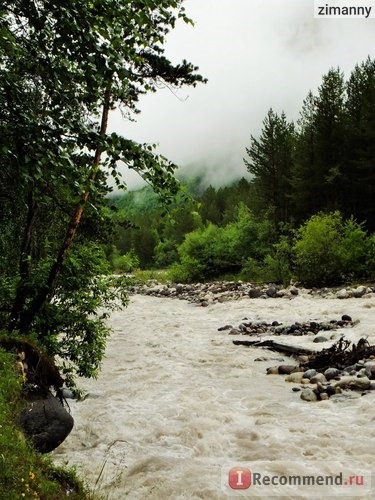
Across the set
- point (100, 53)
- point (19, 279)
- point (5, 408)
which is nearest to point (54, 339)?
point (19, 279)

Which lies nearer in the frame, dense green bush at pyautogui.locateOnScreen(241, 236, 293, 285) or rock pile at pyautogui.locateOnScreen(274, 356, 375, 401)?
rock pile at pyautogui.locateOnScreen(274, 356, 375, 401)

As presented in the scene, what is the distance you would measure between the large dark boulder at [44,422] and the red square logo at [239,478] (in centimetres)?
231

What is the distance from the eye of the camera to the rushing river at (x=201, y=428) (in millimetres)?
4910

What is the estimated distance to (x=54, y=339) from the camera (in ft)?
23.9

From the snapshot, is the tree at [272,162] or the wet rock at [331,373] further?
the tree at [272,162]

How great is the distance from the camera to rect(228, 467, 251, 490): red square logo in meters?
4.66

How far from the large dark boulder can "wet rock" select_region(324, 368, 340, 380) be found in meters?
5.35

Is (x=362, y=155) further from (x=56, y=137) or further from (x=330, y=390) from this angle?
(x=56, y=137)

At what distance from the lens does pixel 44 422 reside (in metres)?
5.34

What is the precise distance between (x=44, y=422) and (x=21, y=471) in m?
1.91

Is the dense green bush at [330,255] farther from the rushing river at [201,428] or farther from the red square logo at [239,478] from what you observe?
the red square logo at [239,478]

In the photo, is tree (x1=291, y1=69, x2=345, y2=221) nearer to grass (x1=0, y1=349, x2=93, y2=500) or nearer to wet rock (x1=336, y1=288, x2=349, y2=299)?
wet rock (x1=336, y1=288, x2=349, y2=299)

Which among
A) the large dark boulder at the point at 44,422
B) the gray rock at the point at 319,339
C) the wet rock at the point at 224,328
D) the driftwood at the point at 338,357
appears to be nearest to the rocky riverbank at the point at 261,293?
the wet rock at the point at 224,328

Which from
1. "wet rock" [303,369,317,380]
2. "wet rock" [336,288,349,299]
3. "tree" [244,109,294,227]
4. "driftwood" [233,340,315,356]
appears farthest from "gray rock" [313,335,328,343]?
"tree" [244,109,294,227]
